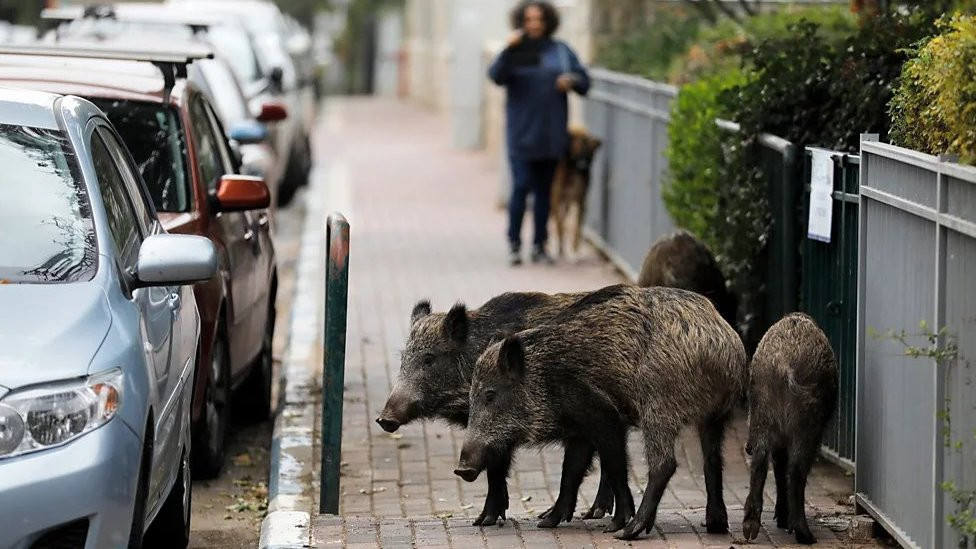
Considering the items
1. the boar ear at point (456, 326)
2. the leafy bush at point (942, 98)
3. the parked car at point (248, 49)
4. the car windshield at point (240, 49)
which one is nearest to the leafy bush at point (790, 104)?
the leafy bush at point (942, 98)

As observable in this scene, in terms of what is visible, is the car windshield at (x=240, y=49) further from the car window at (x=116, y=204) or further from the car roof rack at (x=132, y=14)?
the car window at (x=116, y=204)

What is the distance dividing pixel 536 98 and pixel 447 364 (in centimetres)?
835

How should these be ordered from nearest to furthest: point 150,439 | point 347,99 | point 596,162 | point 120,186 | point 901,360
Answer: point 150,439
point 901,360
point 120,186
point 596,162
point 347,99

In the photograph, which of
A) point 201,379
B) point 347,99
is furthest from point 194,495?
point 347,99

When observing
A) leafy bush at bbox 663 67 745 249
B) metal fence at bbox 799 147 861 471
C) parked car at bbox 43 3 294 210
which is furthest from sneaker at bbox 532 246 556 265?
metal fence at bbox 799 147 861 471

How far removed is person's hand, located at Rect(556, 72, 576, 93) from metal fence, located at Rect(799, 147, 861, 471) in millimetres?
6875

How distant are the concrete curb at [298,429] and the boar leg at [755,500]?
1.54 m

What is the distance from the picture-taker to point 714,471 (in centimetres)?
691

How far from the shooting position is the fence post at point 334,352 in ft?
23.6

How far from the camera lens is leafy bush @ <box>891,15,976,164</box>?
580cm

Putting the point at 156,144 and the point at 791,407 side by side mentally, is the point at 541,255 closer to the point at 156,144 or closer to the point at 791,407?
the point at 156,144

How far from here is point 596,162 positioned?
17328 millimetres

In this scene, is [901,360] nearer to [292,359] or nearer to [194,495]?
[194,495]

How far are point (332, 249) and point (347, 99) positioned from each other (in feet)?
143
